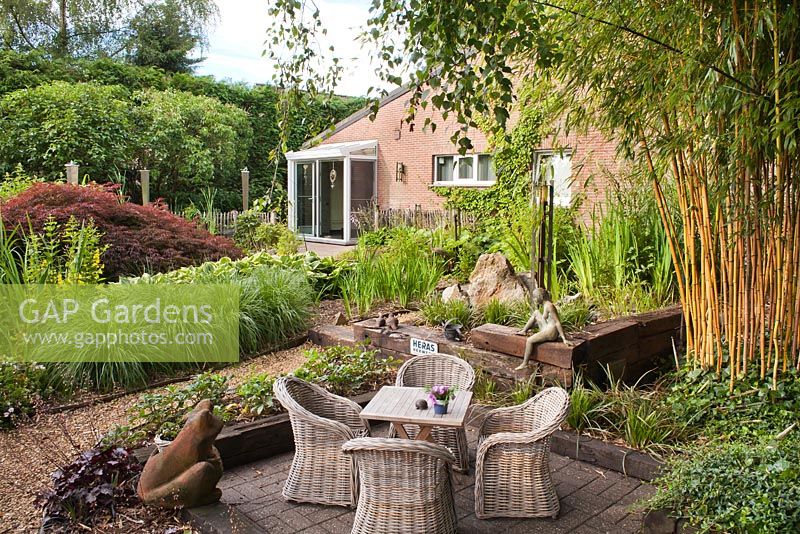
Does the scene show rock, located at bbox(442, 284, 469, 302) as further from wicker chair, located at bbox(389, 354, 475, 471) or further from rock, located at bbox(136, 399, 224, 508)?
rock, located at bbox(136, 399, 224, 508)

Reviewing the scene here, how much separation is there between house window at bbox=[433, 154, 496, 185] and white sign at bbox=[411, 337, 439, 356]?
7.83m

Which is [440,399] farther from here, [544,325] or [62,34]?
[62,34]

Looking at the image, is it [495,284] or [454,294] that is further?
[454,294]

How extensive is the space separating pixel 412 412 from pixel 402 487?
1.37 ft

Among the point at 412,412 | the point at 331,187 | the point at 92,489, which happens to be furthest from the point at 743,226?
the point at 331,187

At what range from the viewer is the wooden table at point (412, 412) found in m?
2.71

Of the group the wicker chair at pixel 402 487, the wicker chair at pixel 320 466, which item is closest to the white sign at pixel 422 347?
the wicker chair at pixel 320 466

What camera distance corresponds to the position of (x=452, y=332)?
464 centimetres

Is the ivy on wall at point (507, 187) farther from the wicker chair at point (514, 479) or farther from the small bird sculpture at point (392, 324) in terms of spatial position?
the wicker chair at point (514, 479)

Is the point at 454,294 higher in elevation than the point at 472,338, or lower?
higher

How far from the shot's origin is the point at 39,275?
5059 mm

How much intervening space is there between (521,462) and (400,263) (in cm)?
387

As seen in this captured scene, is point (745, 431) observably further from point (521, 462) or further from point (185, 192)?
point (185, 192)

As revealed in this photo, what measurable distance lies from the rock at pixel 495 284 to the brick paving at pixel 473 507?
6.41 ft
